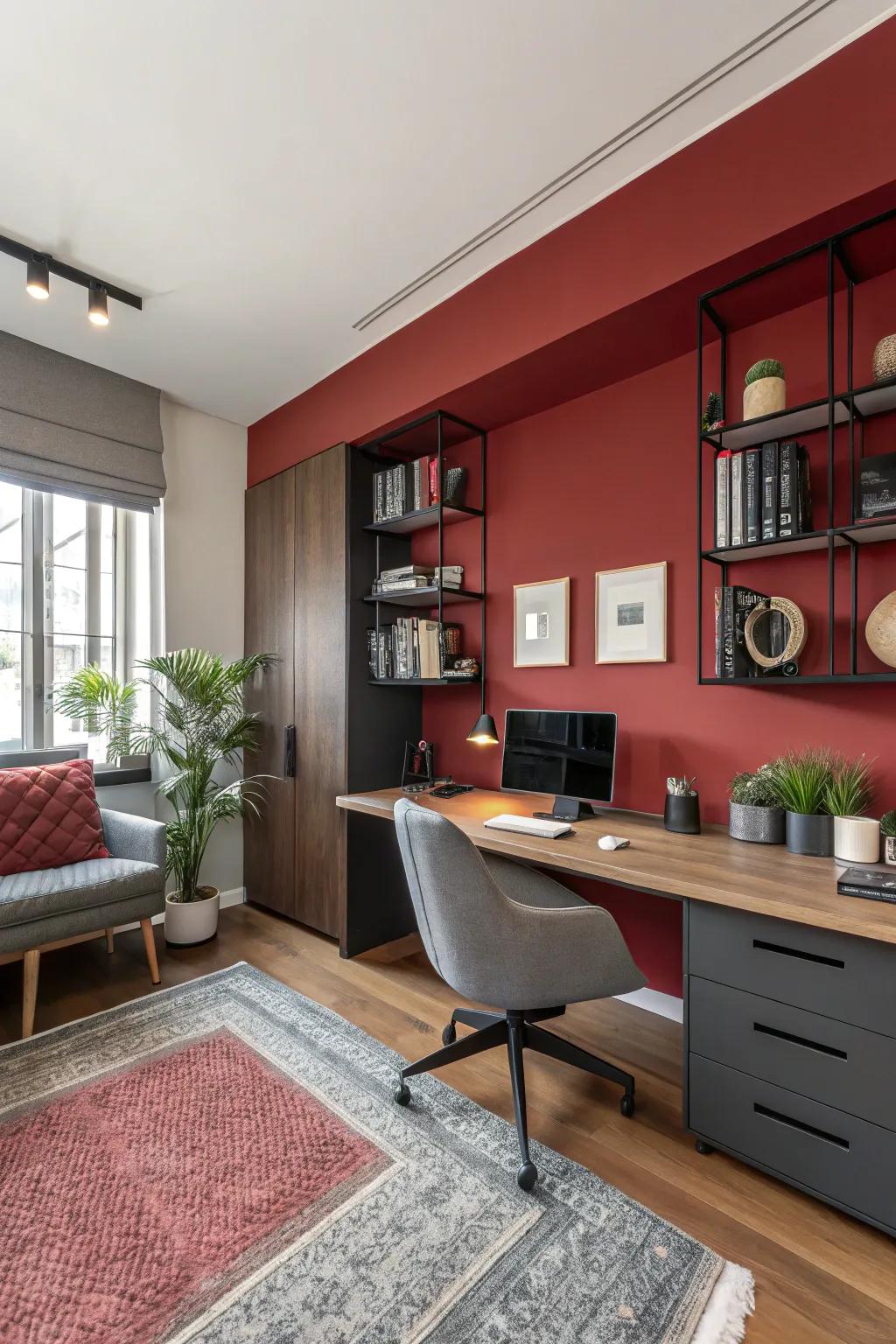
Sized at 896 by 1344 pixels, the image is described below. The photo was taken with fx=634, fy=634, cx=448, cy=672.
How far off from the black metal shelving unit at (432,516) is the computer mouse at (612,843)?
109 cm

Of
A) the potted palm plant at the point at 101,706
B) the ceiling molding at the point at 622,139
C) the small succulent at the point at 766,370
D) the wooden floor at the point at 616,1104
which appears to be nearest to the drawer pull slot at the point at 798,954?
the wooden floor at the point at 616,1104

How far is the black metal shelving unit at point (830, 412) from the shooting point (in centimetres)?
165

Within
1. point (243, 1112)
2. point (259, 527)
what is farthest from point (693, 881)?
point (259, 527)

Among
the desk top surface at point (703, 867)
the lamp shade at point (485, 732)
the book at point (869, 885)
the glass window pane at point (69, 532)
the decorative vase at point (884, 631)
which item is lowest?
the desk top surface at point (703, 867)

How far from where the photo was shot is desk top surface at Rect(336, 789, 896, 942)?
1336 mm

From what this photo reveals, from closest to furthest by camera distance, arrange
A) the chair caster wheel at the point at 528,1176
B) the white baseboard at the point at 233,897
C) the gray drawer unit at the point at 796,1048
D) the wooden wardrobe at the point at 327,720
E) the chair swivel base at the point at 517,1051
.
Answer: the gray drawer unit at the point at 796,1048 < the chair caster wheel at the point at 528,1176 < the chair swivel base at the point at 517,1051 < the wooden wardrobe at the point at 327,720 < the white baseboard at the point at 233,897

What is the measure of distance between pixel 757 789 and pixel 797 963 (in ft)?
1.81

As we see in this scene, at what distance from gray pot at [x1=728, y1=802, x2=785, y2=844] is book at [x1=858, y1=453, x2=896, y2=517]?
856 mm

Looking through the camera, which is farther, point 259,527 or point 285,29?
point 259,527

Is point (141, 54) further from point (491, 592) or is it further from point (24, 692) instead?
point (24, 692)

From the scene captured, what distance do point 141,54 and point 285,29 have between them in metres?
0.38

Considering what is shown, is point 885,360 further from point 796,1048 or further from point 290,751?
point 290,751

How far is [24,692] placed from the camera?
3076mm

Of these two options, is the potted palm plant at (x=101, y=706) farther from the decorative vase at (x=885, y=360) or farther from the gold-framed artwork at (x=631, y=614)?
the decorative vase at (x=885, y=360)
